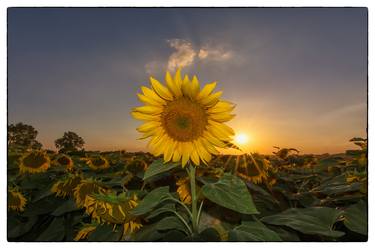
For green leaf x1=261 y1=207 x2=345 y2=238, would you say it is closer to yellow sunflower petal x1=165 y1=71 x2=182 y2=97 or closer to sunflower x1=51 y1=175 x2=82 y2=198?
yellow sunflower petal x1=165 y1=71 x2=182 y2=97

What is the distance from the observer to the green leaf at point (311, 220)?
139cm

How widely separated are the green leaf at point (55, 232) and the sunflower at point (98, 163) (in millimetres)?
514

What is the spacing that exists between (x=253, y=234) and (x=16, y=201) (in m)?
1.48

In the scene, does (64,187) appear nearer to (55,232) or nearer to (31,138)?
(55,232)

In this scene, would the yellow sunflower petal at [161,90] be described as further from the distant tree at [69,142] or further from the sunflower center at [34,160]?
the sunflower center at [34,160]

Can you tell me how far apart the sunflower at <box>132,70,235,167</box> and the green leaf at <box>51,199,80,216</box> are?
65 centimetres

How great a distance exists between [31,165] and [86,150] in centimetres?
39

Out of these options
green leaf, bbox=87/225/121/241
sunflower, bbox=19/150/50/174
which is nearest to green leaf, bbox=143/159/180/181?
green leaf, bbox=87/225/121/241

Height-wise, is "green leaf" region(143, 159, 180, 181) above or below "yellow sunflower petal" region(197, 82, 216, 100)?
below

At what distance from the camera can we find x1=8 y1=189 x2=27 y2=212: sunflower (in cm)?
229
